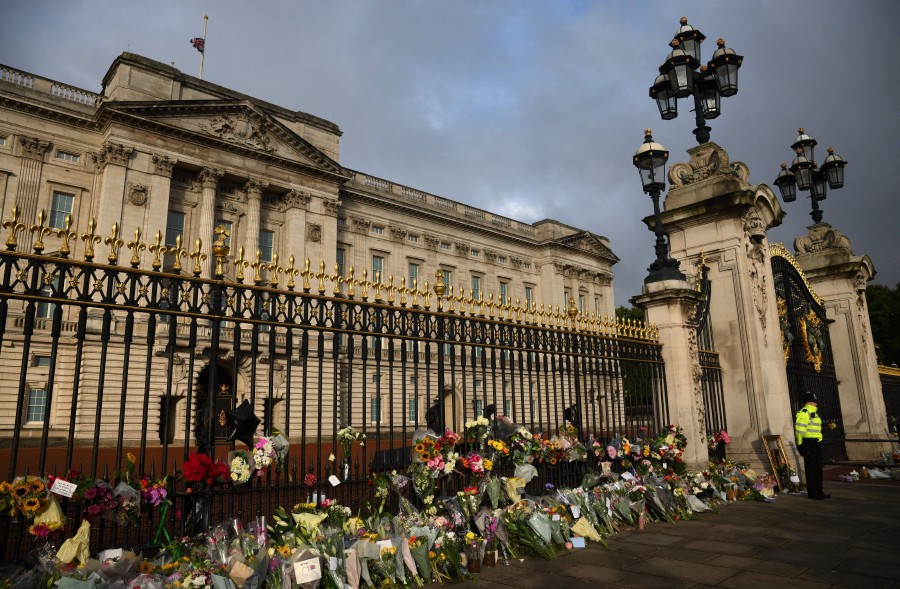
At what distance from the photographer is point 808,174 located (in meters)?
13.1

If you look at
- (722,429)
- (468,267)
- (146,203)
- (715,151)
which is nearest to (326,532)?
(722,429)

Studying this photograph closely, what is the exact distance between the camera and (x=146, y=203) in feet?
87.7

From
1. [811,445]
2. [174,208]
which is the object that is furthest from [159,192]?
[811,445]

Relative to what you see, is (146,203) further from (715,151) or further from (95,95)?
(715,151)

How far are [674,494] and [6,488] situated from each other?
6.95 metres

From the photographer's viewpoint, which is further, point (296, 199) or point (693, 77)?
point (296, 199)

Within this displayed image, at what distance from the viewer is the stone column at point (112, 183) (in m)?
25.5

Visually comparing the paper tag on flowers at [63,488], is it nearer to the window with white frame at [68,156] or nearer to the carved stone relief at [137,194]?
the carved stone relief at [137,194]

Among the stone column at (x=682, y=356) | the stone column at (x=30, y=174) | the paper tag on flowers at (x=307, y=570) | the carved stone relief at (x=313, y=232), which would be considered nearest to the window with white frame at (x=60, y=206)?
the stone column at (x=30, y=174)

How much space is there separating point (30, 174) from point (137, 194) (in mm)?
4165

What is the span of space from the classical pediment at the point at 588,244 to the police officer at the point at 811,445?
1566 inches

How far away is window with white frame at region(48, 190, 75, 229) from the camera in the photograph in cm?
2559

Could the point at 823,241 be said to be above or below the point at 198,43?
below

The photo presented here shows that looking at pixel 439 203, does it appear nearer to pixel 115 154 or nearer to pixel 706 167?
pixel 115 154
